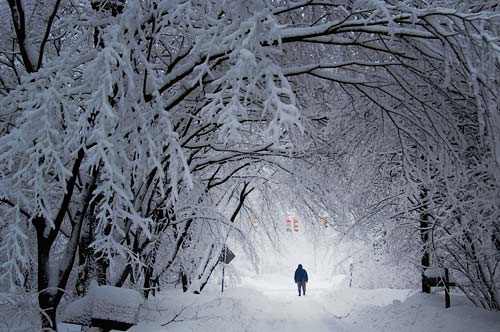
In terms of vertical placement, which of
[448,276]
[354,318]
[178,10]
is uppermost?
[178,10]

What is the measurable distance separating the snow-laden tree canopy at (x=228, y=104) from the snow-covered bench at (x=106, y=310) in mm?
470

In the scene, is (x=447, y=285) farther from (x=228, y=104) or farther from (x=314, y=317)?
(x=228, y=104)

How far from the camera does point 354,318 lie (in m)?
13.2

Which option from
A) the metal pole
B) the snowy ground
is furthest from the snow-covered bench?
the metal pole

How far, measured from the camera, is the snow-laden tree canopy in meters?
3.31

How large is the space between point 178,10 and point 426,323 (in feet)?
28.2

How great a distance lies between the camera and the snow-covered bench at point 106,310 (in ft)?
11.6

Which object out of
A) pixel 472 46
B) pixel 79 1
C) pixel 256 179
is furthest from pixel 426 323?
pixel 79 1

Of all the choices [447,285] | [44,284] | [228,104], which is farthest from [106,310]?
[447,285]

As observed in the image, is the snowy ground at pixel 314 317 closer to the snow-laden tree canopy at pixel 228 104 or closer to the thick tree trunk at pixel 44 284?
the snow-laden tree canopy at pixel 228 104

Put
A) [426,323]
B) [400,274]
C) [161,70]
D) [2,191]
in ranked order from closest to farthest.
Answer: [2,191] → [161,70] → [426,323] → [400,274]

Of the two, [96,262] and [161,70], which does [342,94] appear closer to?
[161,70]

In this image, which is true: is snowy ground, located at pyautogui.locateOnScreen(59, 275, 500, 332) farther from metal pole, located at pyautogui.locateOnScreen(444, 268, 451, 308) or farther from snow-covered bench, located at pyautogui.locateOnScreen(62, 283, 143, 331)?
snow-covered bench, located at pyautogui.locateOnScreen(62, 283, 143, 331)

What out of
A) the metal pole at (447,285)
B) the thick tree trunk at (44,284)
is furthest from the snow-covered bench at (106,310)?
the metal pole at (447,285)
